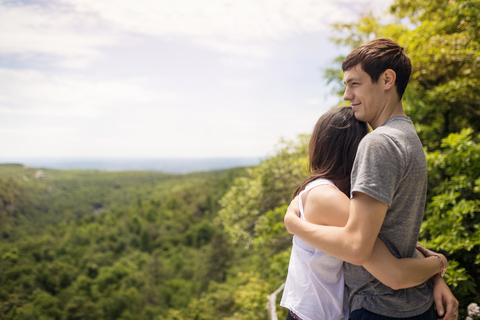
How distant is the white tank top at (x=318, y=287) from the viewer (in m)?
1.17

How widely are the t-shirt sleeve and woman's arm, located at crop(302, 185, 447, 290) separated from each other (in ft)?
0.42

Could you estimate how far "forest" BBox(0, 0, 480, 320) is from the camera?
2.94 meters

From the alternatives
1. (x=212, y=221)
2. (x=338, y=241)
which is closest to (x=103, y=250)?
(x=212, y=221)

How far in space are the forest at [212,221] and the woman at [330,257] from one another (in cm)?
188

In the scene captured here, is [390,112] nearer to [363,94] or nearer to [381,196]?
[363,94]

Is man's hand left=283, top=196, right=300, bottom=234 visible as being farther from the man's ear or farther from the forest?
the forest

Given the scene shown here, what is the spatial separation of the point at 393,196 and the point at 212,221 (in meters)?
55.4

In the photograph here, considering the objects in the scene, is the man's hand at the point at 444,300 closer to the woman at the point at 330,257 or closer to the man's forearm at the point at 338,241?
the woman at the point at 330,257

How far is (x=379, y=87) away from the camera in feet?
3.85

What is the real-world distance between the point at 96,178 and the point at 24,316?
58.8 m

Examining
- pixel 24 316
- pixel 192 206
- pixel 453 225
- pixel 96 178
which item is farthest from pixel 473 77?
pixel 96 178

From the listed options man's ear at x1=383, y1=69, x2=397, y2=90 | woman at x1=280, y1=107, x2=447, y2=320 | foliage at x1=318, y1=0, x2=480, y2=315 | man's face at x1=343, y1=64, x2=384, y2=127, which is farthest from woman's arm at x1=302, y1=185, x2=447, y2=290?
foliage at x1=318, y1=0, x2=480, y2=315

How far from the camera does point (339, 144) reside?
4.20 ft

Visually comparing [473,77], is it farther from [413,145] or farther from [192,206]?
[192,206]
